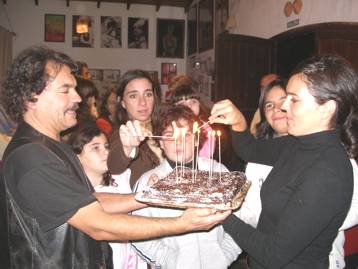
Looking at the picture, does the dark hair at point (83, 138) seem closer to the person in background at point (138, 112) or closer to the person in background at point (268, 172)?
the person in background at point (138, 112)

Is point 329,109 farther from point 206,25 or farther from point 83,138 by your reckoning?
point 206,25

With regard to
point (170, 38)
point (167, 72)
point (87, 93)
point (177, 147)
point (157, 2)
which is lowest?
point (177, 147)

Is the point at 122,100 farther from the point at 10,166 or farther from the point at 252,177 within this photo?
the point at 10,166

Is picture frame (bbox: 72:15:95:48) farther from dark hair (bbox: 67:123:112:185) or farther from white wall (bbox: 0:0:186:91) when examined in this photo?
dark hair (bbox: 67:123:112:185)

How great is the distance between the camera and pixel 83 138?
11.2 feet

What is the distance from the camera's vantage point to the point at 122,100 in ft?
11.7

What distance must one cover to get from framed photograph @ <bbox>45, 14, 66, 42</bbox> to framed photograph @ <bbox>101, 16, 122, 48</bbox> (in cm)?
158

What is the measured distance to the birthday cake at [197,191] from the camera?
1.93 meters

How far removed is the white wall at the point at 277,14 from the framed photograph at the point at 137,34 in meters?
4.84

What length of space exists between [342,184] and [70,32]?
13.7 m

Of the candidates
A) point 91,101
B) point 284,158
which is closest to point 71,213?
point 284,158

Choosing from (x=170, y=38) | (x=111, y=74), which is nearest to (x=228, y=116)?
(x=111, y=74)

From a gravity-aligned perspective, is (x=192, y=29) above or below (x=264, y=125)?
above

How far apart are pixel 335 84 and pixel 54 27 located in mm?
13608
